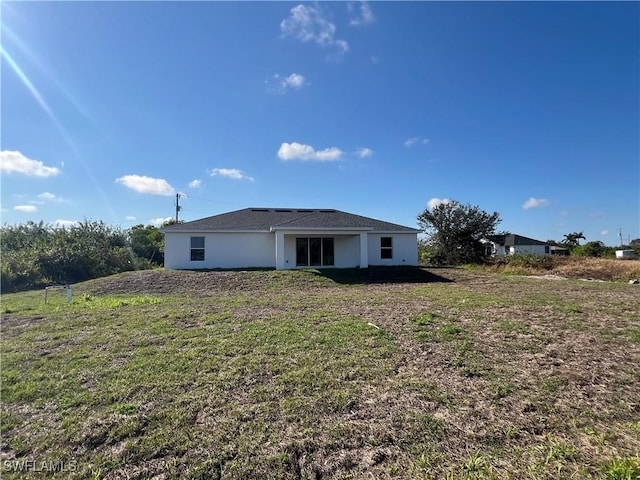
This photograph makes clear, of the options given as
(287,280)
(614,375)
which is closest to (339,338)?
(614,375)

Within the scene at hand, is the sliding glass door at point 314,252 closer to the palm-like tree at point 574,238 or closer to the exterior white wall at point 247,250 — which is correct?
the exterior white wall at point 247,250

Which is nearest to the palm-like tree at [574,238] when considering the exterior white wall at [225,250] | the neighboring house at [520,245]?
the neighboring house at [520,245]

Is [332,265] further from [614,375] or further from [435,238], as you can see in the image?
[614,375]

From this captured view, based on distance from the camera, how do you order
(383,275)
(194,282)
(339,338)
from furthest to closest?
(383,275), (194,282), (339,338)

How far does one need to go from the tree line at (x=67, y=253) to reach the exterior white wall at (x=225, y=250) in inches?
91.4

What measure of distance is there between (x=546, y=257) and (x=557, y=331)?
1929 centimetres

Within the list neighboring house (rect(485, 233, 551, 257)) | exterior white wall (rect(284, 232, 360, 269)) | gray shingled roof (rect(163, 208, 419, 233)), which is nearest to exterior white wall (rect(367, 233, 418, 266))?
gray shingled roof (rect(163, 208, 419, 233))

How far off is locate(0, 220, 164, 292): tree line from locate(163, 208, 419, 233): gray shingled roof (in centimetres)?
327

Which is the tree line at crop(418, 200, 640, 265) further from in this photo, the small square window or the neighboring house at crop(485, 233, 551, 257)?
the neighboring house at crop(485, 233, 551, 257)

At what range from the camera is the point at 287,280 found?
530 inches

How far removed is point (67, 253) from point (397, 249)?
1835cm

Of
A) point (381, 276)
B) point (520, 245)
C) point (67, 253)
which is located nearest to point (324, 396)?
point (381, 276)

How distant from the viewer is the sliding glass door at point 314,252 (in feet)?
60.3

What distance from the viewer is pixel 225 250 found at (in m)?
18.0
